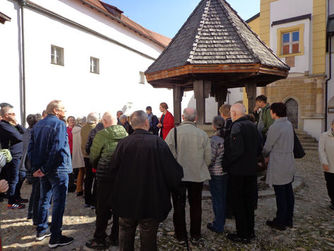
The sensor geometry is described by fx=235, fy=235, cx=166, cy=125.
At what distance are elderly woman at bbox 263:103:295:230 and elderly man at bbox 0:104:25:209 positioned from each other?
173 inches

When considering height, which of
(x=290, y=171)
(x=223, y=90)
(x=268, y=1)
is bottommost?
(x=290, y=171)

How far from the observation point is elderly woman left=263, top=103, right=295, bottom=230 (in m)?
3.46

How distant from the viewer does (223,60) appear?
16.5 ft

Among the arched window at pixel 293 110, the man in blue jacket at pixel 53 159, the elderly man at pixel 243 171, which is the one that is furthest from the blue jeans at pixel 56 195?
the arched window at pixel 293 110

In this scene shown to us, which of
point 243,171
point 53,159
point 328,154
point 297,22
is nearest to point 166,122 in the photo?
point 243,171

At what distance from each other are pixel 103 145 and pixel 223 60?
3.25 metres

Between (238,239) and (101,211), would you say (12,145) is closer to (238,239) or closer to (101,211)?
(101,211)

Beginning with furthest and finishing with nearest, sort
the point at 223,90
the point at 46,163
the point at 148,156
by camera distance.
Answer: the point at 223,90, the point at 46,163, the point at 148,156

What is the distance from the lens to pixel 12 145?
454cm

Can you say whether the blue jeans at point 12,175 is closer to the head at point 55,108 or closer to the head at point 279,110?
the head at point 55,108

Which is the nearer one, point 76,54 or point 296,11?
point 76,54

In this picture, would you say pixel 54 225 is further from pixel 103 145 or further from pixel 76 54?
pixel 76 54

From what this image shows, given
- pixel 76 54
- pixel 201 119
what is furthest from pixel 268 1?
pixel 201 119

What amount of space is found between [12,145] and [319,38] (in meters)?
16.0
